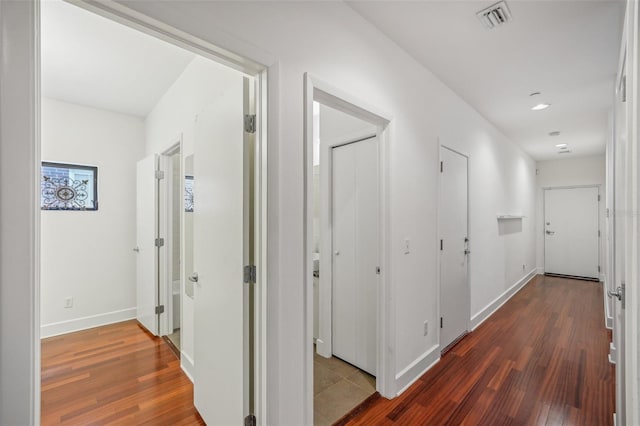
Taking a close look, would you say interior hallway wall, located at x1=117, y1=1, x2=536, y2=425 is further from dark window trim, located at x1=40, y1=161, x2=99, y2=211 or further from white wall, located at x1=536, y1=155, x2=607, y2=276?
white wall, located at x1=536, y1=155, x2=607, y2=276

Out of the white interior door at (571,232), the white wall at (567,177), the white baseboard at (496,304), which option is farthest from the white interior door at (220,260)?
the white interior door at (571,232)

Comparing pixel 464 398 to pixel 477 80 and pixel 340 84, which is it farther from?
pixel 477 80

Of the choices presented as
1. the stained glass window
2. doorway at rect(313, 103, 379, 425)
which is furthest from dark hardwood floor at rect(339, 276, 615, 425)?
the stained glass window

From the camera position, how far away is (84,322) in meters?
3.41

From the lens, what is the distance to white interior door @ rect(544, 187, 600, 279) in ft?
19.6

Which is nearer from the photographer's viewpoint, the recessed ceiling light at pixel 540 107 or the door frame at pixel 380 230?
the door frame at pixel 380 230

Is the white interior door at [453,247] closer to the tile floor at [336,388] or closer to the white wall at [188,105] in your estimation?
the tile floor at [336,388]

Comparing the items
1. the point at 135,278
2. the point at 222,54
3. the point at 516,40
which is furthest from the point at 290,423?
the point at 135,278

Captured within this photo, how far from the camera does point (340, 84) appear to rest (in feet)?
5.55

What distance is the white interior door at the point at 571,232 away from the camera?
5.96m

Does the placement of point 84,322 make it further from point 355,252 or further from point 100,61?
point 355,252

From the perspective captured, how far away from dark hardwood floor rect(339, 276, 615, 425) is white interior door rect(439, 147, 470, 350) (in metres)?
0.22

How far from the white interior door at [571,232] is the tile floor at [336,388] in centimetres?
642

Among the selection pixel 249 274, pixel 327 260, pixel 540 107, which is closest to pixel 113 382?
pixel 249 274
